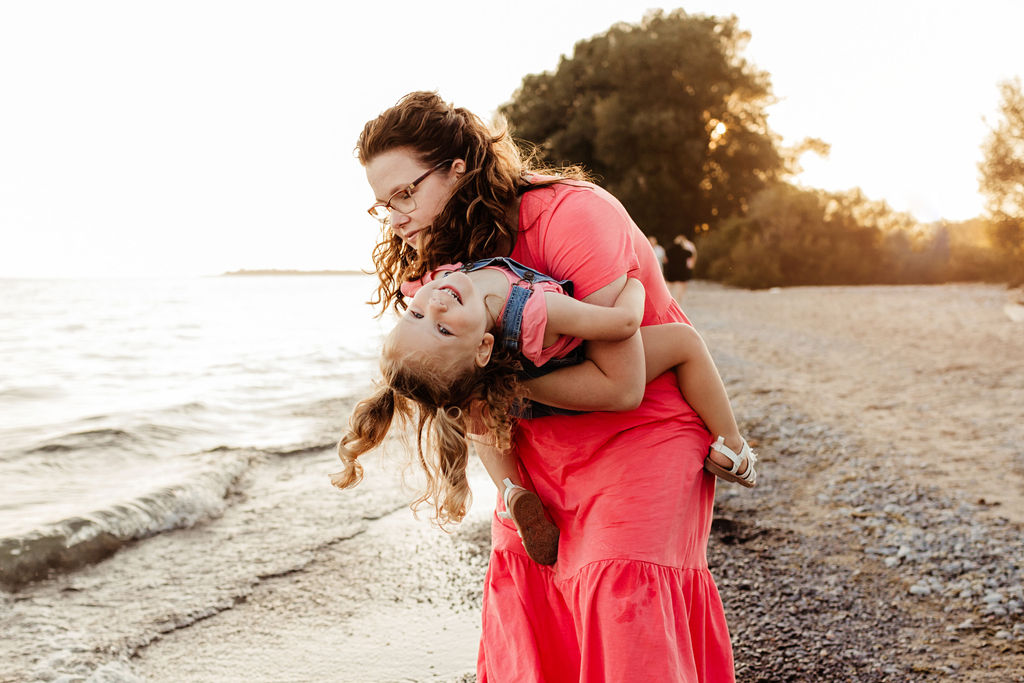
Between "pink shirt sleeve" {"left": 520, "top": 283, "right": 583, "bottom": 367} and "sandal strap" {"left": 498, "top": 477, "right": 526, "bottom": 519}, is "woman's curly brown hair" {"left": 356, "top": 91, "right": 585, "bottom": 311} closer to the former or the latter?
"pink shirt sleeve" {"left": 520, "top": 283, "right": 583, "bottom": 367}

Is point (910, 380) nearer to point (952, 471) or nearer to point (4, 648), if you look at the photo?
point (952, 471)

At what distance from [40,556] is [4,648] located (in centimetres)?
135

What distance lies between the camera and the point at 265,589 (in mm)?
4680

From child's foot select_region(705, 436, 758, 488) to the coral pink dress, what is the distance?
0.03 meters

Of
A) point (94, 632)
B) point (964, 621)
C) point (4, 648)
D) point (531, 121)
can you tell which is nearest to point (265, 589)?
point (94, 632)

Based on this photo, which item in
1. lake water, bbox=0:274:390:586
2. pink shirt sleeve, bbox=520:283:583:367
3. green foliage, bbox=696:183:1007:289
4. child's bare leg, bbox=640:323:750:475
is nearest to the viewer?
pink shirt sleeve, bbox=520:283:583:367

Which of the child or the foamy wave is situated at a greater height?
the child

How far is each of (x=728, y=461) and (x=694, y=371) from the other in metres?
0.26

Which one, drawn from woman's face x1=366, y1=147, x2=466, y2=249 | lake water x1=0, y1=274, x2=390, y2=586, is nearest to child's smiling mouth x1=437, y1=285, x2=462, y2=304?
woman's face x1=366, y1=147, x2=466, y2=249

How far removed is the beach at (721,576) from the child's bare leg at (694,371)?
3.06 feet

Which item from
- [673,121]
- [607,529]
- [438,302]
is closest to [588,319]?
[438,302]

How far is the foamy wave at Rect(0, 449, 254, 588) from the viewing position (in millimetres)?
5246

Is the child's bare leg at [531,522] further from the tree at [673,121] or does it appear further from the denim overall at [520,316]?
the tree at [673,121]

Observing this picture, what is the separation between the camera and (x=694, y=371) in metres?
2.13
